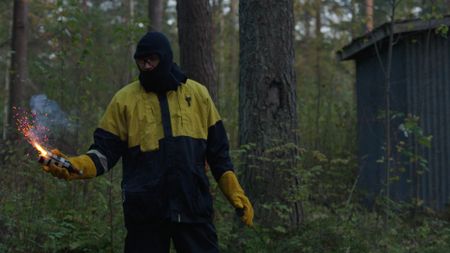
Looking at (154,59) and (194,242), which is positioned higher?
(154,59)

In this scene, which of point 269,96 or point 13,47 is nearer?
point 269,96

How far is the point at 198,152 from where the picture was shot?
164 inches

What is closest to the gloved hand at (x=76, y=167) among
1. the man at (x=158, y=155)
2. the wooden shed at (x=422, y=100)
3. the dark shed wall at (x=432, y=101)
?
the man at (x=158, y=155)

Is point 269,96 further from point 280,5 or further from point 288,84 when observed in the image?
point 280,5

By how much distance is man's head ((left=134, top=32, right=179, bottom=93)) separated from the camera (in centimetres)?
408

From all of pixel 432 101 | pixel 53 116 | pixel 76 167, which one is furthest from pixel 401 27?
pixel 76 167

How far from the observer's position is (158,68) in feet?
13.4

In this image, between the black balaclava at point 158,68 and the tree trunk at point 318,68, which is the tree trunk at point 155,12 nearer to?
the tree trunk at point 318,68

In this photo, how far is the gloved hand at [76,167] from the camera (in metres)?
3.71

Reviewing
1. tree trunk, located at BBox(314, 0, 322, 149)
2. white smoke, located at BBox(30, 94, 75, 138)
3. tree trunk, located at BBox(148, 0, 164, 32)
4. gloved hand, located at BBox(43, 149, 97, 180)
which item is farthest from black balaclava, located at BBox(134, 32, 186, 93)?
tree trunk, located at BBox(148, 0, 164, 32)

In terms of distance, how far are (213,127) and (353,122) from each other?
36.7 feet

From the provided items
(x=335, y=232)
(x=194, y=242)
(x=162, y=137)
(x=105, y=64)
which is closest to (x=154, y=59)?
(x=162, y=137)

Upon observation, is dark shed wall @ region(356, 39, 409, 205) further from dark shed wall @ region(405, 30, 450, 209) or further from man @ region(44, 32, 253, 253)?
man @ region(44, 32, 253, 253)

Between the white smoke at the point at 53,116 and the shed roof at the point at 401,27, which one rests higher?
the shed roof at the point at 401,27
